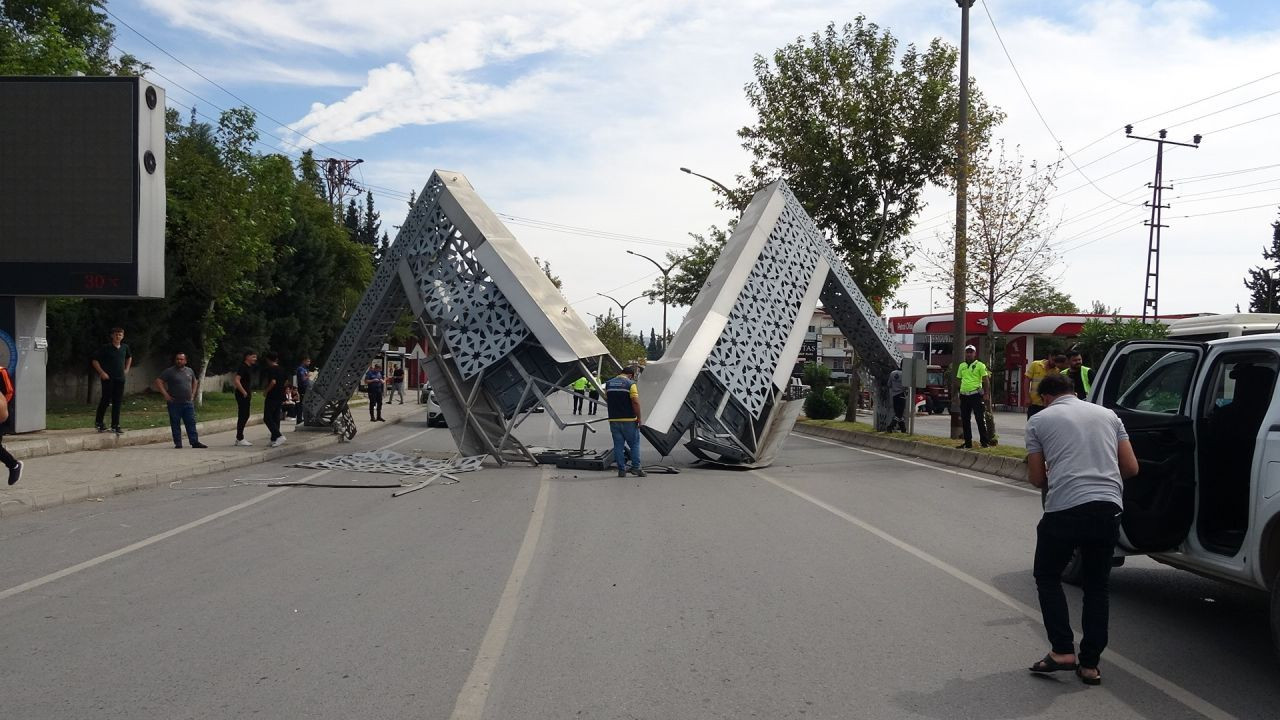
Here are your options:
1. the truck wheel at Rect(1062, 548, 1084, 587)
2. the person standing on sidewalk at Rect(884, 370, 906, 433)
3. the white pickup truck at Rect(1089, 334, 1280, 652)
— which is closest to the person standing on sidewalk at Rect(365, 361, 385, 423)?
the person standing on sidewalk at Rect(884, 370, 906, 433)

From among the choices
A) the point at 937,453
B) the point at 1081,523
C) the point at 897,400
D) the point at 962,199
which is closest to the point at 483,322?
the point at 937,453

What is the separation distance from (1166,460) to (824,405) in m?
25.9

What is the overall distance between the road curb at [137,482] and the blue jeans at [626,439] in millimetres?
6193

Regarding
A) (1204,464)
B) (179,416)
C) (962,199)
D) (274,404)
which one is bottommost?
(179,416)

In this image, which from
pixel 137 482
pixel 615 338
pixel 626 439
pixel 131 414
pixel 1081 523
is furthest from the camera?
pixel 615 338

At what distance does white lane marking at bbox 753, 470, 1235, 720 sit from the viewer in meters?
4.84

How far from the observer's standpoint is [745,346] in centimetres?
1767

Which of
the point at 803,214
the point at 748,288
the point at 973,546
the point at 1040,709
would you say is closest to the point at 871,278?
the point at 803,214

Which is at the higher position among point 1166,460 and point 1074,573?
point 1166,460

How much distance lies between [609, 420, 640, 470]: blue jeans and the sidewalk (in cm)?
621

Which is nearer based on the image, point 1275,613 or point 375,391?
point 1275,613

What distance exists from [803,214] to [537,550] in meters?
13.8

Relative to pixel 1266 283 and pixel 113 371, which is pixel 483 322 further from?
pixel 1266 283

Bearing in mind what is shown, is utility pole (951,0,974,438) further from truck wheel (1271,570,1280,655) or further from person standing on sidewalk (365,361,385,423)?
person standing on sidewalk (365,361,385,423)
